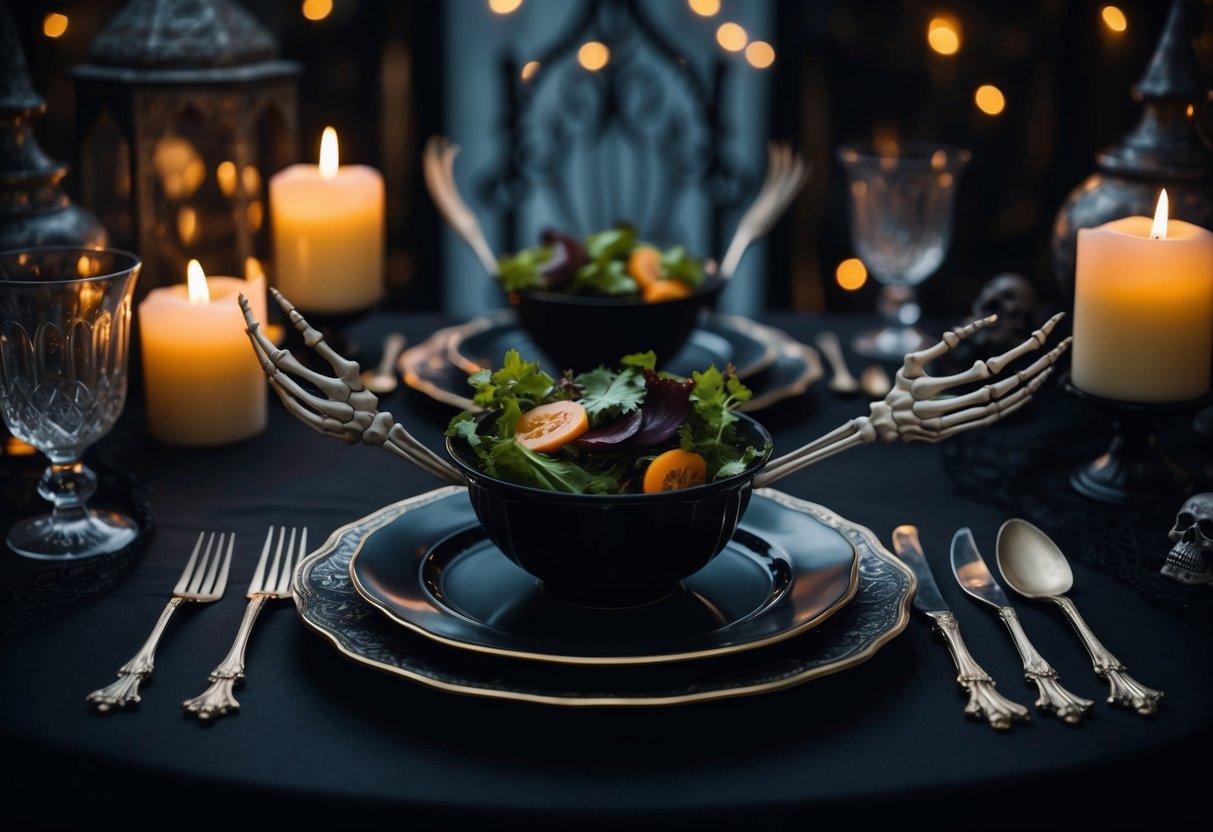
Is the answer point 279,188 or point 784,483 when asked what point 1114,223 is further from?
point 279,188

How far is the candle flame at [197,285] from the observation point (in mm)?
1275

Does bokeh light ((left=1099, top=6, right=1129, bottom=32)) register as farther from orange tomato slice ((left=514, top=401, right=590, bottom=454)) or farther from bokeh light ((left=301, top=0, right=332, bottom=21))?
orange tomato slice ((left=514, top=401, right=590, bottom=454))

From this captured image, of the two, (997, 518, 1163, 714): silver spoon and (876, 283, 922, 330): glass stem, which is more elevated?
(876, 283, 922, 330): glass stem

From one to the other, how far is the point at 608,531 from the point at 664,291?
564 millimetres

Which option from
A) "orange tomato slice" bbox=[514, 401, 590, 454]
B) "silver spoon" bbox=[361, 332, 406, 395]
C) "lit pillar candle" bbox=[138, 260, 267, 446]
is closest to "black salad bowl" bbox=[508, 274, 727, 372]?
"silver spoon" bbox=[361, 332, 406, 395]

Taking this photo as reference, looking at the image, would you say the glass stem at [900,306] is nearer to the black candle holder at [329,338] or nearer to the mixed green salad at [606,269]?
the mixed green salad at [606,269]

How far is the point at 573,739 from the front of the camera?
78 cm

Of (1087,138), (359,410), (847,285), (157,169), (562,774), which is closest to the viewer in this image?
(562,774)

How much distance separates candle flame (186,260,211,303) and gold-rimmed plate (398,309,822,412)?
0.23m

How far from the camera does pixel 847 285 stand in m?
2.54

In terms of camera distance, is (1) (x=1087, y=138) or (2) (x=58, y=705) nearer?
(2) (x=58, y=705)

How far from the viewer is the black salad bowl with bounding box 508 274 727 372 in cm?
135

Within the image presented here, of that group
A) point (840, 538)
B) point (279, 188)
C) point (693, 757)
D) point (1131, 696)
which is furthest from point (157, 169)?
point (1131, 696)

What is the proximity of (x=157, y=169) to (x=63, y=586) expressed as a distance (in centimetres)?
62
